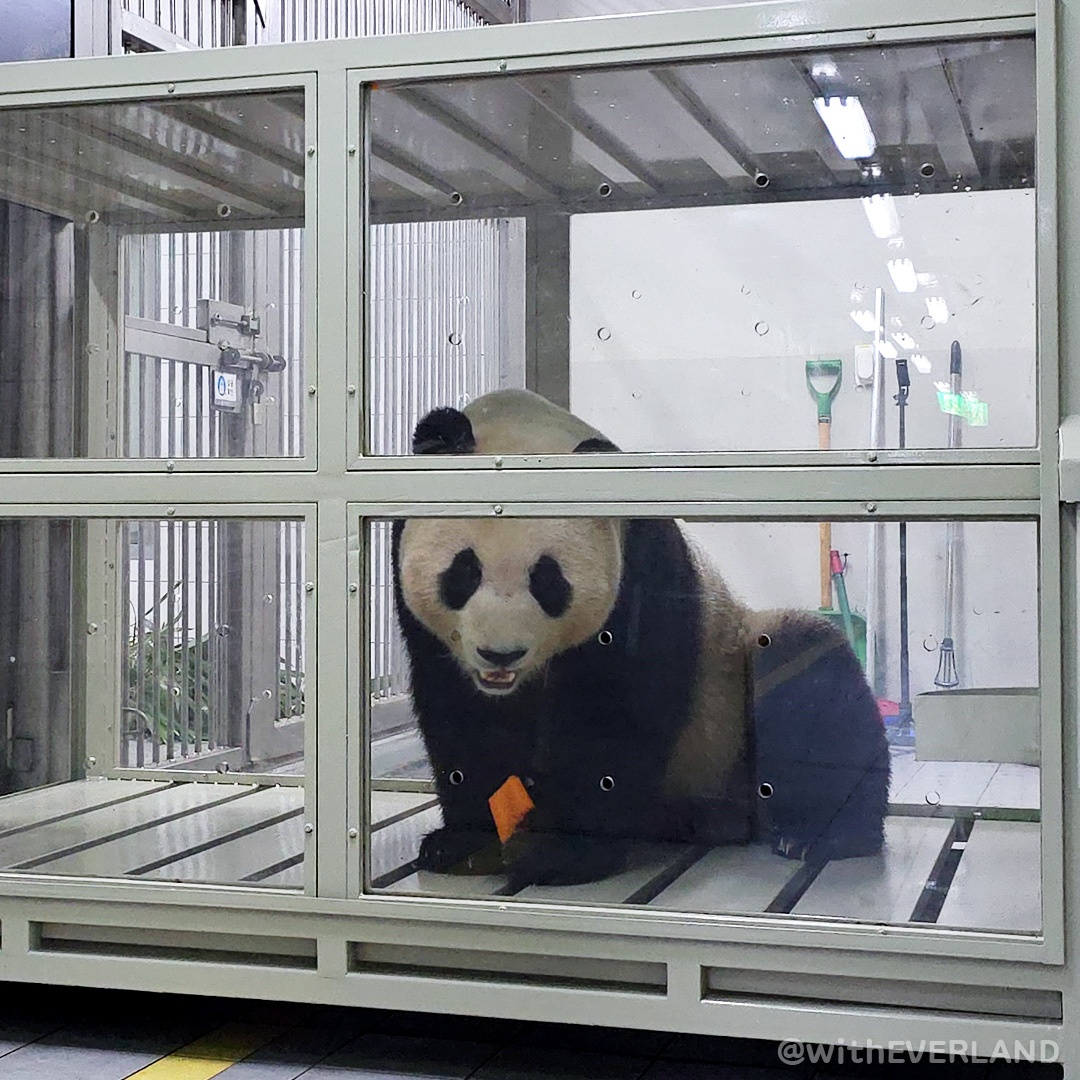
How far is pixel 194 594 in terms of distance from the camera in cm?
316

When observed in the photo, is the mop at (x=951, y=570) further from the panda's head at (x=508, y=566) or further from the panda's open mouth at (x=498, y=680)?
the panda's open mouth at (x=498, y=680)

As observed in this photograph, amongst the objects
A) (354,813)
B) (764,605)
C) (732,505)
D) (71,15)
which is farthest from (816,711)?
(71,15)

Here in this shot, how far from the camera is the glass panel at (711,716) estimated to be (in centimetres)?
252

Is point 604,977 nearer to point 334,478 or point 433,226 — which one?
point 334,478

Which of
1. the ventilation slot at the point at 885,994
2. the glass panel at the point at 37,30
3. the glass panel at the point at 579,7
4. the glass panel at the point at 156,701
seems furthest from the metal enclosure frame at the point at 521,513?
the glass panel at the point at 579,7

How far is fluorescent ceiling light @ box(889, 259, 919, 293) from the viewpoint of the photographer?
252cm

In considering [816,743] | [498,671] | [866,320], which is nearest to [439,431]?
[498,671]

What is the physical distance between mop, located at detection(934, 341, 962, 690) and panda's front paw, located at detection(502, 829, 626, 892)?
2.30ft

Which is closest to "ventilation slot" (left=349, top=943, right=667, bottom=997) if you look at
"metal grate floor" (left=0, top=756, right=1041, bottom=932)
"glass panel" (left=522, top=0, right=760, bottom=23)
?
"metal grate floor" (left=0, top=756, right=1041, bottom=932)

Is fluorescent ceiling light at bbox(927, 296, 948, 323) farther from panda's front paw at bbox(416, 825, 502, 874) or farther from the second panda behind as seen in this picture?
panda's front paw at bbox(416, 825, 502, 874)

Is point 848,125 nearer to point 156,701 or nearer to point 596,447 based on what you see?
point 596,447

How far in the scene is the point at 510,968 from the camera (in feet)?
8.84

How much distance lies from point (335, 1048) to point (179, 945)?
14.9 inches

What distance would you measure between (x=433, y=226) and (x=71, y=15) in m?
1.80
